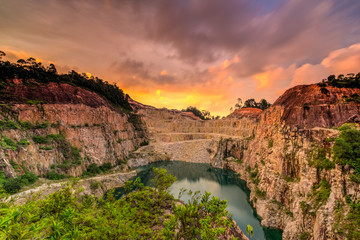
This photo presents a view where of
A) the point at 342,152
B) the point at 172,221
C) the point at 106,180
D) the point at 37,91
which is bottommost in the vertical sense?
the point at 106,180

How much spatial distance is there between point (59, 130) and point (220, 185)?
43.1m

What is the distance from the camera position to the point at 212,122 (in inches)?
3514

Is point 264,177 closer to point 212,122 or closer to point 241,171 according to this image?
point 241,171

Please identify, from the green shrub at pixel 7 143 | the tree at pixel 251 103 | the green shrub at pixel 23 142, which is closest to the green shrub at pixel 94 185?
the green shrub at pixel 23 142

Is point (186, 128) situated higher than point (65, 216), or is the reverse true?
point (186, 128)

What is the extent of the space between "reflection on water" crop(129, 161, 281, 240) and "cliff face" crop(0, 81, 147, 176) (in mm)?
15930

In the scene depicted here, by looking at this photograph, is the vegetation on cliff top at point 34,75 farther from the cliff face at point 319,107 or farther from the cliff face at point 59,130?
the cliff face at point 319,107

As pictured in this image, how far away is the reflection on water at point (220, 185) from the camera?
25.1 meters

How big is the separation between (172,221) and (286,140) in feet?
93.4

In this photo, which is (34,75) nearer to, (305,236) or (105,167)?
(105,167)

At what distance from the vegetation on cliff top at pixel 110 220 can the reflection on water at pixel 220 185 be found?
16514mm

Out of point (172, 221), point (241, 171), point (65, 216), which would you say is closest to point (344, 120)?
point (241, 171)

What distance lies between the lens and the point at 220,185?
143 feet

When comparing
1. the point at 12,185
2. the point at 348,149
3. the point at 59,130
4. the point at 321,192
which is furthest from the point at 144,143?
the point at 348,149
